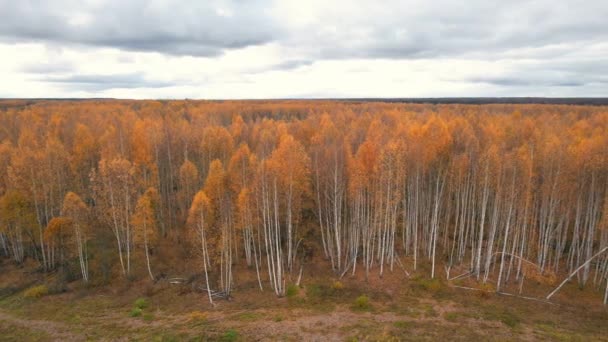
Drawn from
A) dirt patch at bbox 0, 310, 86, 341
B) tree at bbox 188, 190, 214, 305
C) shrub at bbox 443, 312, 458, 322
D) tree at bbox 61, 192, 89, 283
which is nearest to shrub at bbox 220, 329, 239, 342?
tree at bbox 188, 190, 214, 305

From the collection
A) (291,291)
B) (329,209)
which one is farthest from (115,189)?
(329,209)

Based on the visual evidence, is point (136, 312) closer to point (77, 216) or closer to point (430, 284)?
point (77, 216)

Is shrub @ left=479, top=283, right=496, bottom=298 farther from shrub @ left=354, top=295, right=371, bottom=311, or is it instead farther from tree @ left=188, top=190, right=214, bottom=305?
tree @ left=188, top=190, right=214, bottom=305

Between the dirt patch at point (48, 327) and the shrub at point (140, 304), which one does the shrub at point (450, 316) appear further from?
the dirt patch at point (48, 327)

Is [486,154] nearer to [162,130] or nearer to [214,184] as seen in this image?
[214,184]

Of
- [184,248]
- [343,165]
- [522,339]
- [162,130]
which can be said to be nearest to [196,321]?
[184,248]

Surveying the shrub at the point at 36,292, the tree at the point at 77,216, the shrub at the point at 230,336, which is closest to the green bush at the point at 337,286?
the shrub at the point at 230,336
